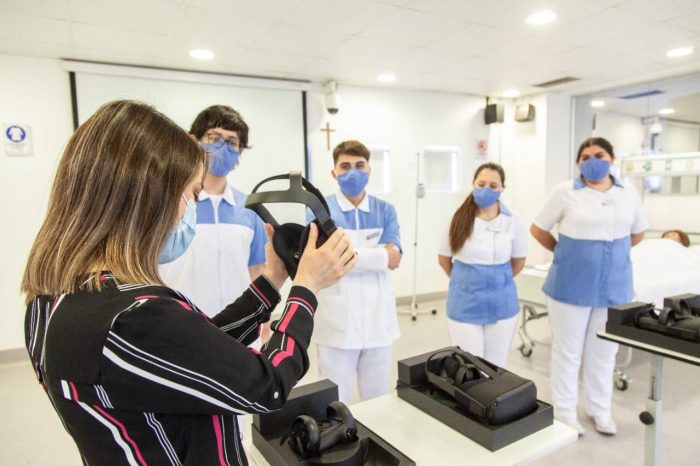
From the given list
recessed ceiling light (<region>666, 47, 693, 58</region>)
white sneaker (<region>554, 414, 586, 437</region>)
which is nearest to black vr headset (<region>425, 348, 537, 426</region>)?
white sneaker (<region>554, 414, 586, 437</region>)

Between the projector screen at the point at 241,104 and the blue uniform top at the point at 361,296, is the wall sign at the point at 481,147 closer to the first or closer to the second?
the projector screen at the point at 241,104

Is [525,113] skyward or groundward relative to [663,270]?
skyward

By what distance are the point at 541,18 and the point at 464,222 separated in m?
1.71

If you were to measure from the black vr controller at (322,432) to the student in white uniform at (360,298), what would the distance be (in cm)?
89

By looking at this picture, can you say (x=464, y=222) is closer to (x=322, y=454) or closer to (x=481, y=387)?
(x=481, y=387)

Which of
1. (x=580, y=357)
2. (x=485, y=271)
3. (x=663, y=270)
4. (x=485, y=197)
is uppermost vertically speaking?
(x=485, y=197)

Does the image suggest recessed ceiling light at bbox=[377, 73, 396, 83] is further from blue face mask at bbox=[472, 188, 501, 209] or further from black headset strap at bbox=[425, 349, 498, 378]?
black headset strap at bbox=[425, 349, 498, 378]

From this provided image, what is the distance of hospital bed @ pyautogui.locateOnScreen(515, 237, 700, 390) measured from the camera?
2998 millimetres

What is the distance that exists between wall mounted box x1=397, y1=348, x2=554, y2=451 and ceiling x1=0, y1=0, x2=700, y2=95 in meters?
2.23

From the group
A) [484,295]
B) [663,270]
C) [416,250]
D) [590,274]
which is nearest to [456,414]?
[484,295]

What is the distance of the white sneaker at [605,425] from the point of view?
229 cm

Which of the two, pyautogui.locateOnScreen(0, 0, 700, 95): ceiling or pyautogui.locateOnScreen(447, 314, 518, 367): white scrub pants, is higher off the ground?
pyautogui.locateOnScreen(0, 0, 700, 95): ceiling

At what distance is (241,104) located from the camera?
4121mm

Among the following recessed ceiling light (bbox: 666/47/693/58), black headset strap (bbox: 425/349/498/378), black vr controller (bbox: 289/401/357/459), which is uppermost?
recessed ceiling light (bbox: 666/47/693/58)
